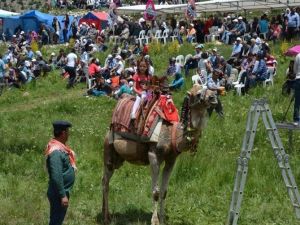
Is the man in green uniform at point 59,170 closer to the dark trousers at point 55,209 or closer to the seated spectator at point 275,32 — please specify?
the dark trousers at point 55,209

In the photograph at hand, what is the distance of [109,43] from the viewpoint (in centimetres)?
3450

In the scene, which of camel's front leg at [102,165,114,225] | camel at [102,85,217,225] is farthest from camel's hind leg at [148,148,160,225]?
camel's front leg at [102,165,114,225]

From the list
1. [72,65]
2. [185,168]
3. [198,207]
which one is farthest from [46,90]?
Result: [198,207]

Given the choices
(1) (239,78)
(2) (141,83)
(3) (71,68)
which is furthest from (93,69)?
(2) (141,83)

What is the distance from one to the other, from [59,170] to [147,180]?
4.49 m

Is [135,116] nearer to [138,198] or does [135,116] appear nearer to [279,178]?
[138,198]

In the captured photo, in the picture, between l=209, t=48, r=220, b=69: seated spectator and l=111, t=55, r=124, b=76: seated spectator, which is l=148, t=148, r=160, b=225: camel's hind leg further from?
l=111, t=55, r=124, b=76: seated spectator

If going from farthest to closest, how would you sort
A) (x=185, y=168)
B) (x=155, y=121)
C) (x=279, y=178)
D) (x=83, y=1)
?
1. (x=83, y=1)
2. (x=185, y=168)
3. (x=279, y=178)
4. (x=155, y=121)

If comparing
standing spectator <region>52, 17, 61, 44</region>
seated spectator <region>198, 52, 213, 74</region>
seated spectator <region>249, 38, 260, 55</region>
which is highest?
seated spectator <region>249, 38, 260, 55</region>

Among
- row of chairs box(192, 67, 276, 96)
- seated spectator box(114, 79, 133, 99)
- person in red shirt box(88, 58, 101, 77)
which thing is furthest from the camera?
person in red shirt box(88, 58, 101, 77)

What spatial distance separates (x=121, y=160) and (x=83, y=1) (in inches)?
1811

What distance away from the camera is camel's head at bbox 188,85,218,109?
9.18 metres

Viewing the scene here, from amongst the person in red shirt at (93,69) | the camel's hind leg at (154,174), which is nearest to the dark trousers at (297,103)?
the camel's hind leg at (154,174)

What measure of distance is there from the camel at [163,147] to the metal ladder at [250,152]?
635mm
